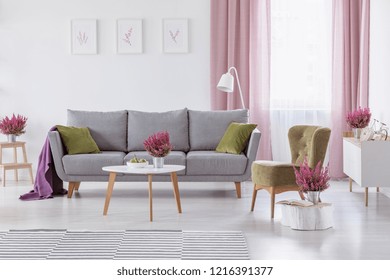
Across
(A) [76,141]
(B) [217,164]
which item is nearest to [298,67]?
(B) [217,164]

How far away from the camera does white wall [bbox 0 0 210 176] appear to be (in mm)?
8555

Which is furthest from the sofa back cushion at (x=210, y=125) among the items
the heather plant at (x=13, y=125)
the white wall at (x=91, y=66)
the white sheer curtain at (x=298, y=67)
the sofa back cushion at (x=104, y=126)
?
the heather plant at (x=13, y=125)

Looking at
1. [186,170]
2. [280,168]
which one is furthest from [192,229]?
[186,170]

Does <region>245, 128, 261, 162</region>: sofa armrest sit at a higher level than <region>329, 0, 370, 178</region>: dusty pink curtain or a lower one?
lower

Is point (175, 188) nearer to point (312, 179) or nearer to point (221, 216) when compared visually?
point (221, 216)

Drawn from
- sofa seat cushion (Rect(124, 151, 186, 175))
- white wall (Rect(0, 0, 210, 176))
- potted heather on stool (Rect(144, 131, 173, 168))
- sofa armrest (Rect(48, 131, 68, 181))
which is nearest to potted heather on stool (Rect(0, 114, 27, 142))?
white wall (Rect(0, 0, 210, 176))

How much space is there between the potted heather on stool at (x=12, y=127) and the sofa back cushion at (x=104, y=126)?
2.59 ft

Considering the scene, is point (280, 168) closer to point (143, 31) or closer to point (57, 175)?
point (57, 175)

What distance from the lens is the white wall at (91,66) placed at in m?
8.55

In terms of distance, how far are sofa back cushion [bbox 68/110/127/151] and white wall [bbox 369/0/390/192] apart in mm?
2682

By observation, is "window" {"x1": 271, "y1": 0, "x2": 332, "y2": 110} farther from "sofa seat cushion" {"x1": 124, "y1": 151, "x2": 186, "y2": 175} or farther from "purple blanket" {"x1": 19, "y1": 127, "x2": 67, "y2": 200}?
"purple blanket" {"x1": 19, "y1": 127, "x2": 67, "y2": 200}

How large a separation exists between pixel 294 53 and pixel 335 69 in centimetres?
51

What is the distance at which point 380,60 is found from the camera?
24.8 feet

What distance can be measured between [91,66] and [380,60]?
3.32 metres
